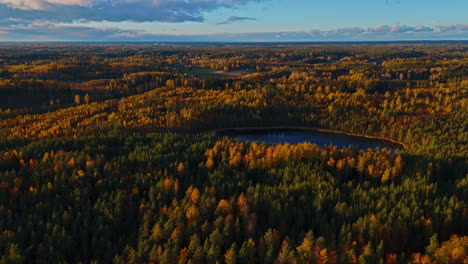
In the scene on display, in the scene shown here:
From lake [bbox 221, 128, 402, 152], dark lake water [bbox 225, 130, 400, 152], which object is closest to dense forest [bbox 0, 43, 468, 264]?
lake [bbox 221, 128, 402, 152]

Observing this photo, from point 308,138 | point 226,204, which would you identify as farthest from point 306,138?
point 226,204

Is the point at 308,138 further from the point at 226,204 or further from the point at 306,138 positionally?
the point at 226,204

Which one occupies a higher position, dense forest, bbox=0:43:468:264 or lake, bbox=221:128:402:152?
dense forest, bbox=0:43:468:264

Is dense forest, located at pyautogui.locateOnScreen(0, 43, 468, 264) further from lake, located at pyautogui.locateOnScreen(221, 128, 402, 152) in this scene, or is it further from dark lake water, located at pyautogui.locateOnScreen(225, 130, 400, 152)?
dark lake water, located at pyautogui.locateOnScreen(225, 130, 400, 152)

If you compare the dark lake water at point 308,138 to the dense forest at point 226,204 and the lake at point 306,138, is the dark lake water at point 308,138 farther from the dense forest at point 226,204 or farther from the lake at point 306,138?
the dense forest at point 226,204

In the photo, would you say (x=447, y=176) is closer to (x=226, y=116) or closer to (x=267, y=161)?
(x=267, y=161)

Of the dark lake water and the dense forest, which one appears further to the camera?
the dark lake water

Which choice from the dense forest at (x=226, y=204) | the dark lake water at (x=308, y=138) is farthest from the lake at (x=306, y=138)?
the dense forest at (x=226, y=204)

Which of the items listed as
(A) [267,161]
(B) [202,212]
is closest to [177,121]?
(A) [267,161]
